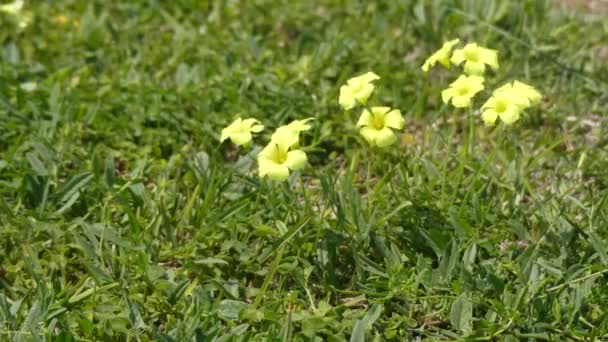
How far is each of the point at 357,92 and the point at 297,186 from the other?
0.62 metres

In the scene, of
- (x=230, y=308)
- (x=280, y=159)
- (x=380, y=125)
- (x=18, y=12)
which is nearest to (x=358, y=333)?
(x=230, y=308)

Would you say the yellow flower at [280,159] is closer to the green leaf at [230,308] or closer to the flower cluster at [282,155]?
the flower cluster at [282,155]

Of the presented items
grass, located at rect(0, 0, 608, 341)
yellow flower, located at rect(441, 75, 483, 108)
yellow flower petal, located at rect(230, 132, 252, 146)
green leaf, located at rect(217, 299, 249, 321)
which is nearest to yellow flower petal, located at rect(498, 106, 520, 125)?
yellow flower, located at rect(441, 75, 483, 108)

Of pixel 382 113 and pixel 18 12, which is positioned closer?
pixel 382 113

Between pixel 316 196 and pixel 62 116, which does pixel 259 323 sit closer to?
pixel 316 196

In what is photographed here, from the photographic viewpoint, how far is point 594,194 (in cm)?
310

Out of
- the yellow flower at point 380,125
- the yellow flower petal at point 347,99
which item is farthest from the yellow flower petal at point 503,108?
the yellow flower petal at point 347,99

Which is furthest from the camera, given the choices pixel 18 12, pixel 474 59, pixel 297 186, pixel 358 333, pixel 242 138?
pixel 18 12

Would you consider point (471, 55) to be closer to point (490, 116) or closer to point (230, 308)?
point (490, 116)

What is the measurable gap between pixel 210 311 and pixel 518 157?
51.7 inches

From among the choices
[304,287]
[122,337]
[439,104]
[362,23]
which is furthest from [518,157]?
[122,337]

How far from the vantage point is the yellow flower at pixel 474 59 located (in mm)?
2793

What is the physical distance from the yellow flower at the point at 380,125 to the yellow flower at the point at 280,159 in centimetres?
25

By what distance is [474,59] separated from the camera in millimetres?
2836
